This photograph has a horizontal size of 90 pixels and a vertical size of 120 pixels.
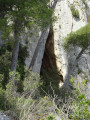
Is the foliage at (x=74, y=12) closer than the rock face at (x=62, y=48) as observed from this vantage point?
No

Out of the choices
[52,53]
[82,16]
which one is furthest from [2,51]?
[82,16]

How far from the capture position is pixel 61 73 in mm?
12344

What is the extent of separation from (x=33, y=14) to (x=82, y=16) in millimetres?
9934

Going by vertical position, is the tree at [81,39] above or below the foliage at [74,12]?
below

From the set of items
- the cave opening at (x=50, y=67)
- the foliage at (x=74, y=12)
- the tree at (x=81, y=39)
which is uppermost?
the foliage at (x=74, y=12)

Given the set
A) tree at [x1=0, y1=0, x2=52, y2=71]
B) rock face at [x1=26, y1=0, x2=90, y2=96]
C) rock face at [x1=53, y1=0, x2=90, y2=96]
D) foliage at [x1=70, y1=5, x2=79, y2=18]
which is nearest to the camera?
tree at [x1=0, y1=0, x2=52, y2=71]

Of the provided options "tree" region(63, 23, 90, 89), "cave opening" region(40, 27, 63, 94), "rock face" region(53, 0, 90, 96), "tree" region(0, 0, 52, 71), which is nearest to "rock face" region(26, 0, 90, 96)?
"rock face" region(53, 0, 90, 96)

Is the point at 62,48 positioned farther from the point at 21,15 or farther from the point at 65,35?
the point at 21,15

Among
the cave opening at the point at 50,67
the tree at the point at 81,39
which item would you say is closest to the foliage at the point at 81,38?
the tree at the point at 81,39

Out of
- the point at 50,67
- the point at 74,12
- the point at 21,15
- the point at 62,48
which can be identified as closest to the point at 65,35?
the point at 62,48

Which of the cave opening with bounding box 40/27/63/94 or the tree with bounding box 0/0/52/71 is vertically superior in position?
the tree with bounding box 0/0/52/71

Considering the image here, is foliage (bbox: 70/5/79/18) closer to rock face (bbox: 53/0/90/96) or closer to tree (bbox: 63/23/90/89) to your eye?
rock face (bbox: 53/0/90/96)

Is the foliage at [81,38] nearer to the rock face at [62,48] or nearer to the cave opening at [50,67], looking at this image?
the rock face at [62,48]

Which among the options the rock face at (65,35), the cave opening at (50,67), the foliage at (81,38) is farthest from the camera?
the rock face at (65,35)
